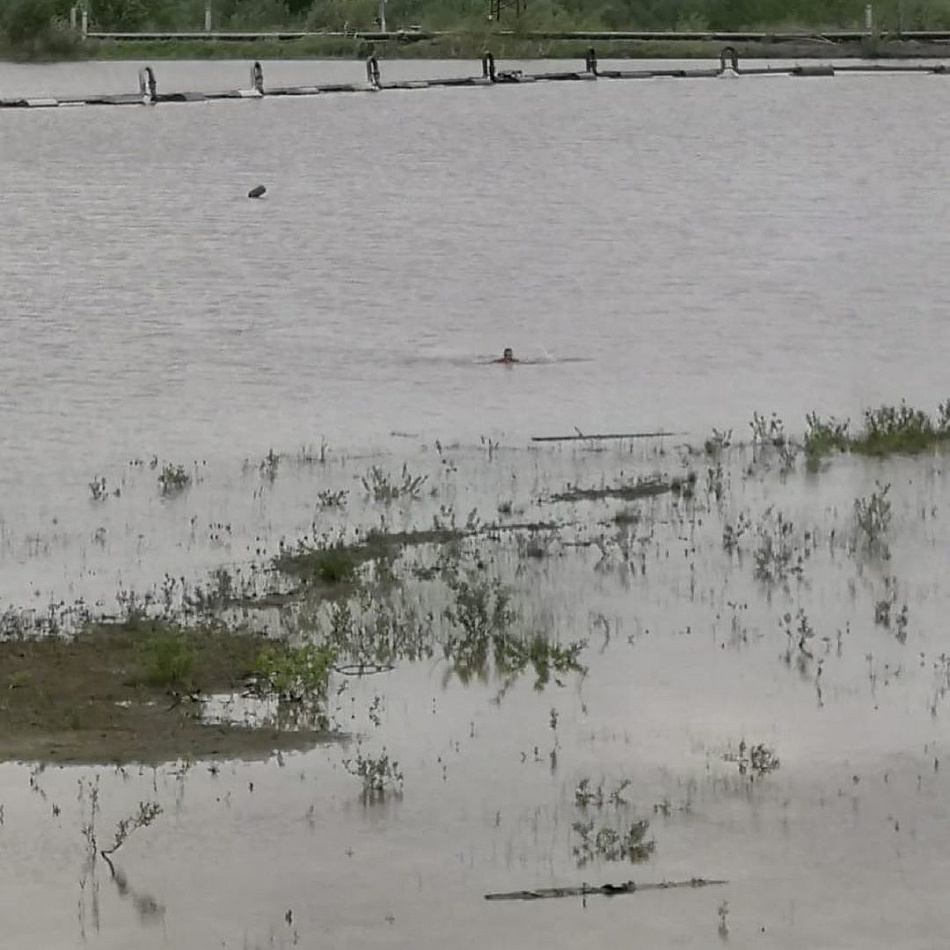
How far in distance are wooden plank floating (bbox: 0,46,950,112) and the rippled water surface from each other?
2714cm

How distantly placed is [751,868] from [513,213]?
1436 inches

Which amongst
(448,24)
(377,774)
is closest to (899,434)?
(377,774)

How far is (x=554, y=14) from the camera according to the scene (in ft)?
327

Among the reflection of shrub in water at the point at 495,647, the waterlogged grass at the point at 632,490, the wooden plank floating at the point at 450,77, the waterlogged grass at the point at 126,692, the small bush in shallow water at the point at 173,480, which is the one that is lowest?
the wooden plank floating at the point at 450,77

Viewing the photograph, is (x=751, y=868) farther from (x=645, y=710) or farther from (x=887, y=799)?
(x=645, y=710)

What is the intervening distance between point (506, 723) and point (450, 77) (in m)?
76.7

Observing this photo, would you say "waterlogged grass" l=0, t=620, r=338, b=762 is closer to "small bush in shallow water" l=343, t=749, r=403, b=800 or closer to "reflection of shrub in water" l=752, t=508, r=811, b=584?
"small bush in shallow water" l=343, t=749, r=403, b=800

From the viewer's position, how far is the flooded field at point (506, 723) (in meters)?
7.95

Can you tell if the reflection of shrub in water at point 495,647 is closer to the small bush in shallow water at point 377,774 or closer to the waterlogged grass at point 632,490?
the small bush in shallow water at point 377,774

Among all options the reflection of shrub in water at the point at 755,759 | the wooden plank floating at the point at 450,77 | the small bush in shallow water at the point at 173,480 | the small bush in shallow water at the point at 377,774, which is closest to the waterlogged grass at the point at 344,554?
the small bush in shallow water at the point at 173,480

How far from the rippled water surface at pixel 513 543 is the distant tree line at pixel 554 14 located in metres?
59.6

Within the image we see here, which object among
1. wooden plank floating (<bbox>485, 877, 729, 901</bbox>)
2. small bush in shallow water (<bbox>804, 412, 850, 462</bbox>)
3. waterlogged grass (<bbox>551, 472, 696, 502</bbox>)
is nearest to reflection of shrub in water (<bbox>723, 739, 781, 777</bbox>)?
wooden plank floating (<bbox>485, 877, 729, 901</bbox>)

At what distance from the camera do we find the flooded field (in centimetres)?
795

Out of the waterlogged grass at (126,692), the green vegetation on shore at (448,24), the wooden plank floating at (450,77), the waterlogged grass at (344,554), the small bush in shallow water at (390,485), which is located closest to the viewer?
the waterlogged grass at (126,692)
